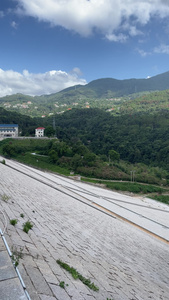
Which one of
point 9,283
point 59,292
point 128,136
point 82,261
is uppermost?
point 128,136

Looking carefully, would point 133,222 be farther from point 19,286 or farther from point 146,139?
point 146,139

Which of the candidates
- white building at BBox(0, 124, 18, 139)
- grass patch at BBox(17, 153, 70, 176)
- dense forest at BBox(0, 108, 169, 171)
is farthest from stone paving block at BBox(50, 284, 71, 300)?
white building at BBox(0, 124, 18, 139)

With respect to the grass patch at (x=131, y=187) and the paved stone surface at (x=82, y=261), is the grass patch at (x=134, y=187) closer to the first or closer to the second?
the grass patch at (x=131, y=187)

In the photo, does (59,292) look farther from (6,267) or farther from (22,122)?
(22,122)

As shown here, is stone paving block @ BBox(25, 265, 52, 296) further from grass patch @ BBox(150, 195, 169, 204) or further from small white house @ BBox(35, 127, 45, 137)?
small white house @ BBox(35, 127, 45, 137)

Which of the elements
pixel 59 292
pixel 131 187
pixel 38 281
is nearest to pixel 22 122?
pixel 131 187

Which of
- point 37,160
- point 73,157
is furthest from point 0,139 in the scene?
point 73,157

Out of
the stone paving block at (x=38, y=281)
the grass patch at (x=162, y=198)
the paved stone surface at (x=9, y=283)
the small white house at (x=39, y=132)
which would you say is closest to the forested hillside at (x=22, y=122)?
the small white house at (x=39, y=132)
